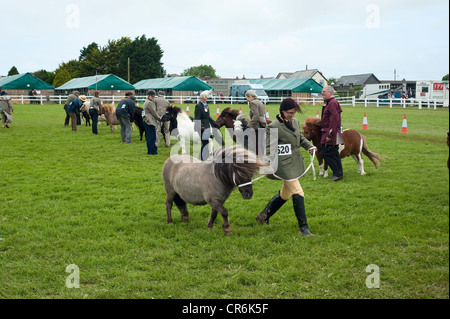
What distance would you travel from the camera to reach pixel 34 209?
7.94 meters

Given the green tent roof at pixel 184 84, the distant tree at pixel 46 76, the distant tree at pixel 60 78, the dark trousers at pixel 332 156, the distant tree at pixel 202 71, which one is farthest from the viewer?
the distant tree at pixel 202 71

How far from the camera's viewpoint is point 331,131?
32.6 feet

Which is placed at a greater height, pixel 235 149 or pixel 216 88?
pixel 216 88

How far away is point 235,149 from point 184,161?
1.28 m

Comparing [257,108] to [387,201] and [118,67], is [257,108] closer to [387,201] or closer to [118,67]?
[387,201]

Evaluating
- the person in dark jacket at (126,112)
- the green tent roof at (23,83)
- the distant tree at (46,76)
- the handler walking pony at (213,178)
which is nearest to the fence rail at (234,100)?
the green tent roof at (23,83)

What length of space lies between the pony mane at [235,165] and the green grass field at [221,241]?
2.99ft

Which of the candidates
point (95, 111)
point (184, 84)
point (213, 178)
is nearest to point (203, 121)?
point (213, 178)

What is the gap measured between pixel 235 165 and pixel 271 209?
1328 mm

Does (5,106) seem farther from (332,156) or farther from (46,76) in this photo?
(46,76)

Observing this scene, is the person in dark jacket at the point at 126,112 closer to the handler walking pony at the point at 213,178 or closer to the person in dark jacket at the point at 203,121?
the person in dark jacket at the point at 203,121

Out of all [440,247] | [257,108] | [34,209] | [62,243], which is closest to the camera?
[440,247]

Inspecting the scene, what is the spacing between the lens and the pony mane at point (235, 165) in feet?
19.7

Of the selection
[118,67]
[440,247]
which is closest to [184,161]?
[440,247]
